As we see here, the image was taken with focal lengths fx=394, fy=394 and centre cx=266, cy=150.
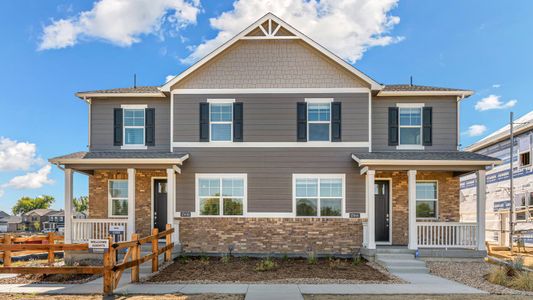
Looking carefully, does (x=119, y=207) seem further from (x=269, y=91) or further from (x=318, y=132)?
(x=318, y=132)

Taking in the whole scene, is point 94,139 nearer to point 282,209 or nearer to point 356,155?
point 282,209

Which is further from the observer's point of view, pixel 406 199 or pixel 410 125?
pixel 410 125

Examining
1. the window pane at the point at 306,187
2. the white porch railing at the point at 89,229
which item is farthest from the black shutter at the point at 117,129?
the window pane at the point at 306,187

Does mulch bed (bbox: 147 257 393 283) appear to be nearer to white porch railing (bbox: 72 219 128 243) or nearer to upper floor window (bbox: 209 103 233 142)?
white porch railing (bbox: 72 219 128 243)

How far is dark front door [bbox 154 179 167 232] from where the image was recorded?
15180mm

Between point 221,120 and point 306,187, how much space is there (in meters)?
4.02

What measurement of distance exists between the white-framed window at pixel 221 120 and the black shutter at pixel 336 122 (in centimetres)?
374

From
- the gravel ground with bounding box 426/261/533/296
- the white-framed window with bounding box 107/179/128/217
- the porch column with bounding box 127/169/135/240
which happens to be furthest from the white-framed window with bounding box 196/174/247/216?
the gravel ground with bounding box 426/261/533/296

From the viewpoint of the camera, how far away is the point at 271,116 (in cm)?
1466

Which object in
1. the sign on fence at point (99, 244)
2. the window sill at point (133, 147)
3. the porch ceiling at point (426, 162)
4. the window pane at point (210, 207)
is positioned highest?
the window sill at point (133, 147)

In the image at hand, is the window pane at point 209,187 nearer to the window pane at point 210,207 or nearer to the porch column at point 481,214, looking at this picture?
the window pane at point 210,207

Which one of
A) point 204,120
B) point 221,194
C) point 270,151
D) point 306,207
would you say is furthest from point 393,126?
point 204,120

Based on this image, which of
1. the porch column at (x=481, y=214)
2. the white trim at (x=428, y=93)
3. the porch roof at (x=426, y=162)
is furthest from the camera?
the white trim at (x=428, y=93)

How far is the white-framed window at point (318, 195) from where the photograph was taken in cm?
1428
